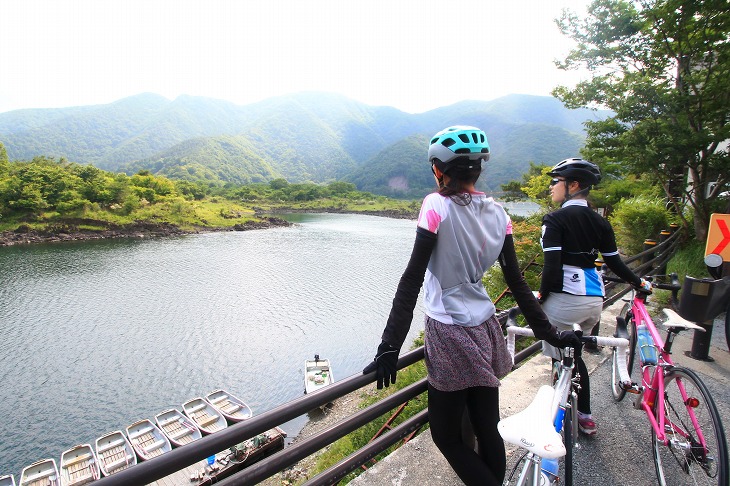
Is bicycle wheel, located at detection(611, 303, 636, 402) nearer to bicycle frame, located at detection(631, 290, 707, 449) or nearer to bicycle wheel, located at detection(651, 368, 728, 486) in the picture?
bicycle frame, located at detection(631, 290, 707, 449)

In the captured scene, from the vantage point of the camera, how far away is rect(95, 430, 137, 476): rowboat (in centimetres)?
1205

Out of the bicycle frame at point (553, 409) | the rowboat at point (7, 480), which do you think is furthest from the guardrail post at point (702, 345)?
the rowboat at point (7, 480)

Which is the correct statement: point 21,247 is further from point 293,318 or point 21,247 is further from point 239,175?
point 239,175

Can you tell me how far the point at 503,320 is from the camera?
2781mm

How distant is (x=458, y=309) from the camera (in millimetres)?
1653

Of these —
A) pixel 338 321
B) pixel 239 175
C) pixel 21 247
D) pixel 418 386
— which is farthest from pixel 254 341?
pixel 239 175

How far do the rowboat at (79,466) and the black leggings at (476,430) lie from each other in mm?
14438

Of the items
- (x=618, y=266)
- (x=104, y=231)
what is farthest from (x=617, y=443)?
(x=104, y=231)

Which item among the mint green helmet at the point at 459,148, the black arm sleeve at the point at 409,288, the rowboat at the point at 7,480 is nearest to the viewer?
the black arm sleeve at the point at 409,288

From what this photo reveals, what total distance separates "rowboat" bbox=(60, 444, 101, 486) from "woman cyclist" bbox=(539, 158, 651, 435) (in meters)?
14.7

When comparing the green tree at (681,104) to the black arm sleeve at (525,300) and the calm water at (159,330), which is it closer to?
the black arm sleeve at (525,300)

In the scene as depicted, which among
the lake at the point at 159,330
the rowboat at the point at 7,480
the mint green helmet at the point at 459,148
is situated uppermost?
the mint green helmet at the point at 459,148

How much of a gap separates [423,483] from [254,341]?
2191cm

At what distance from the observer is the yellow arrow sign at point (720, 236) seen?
3975mm
